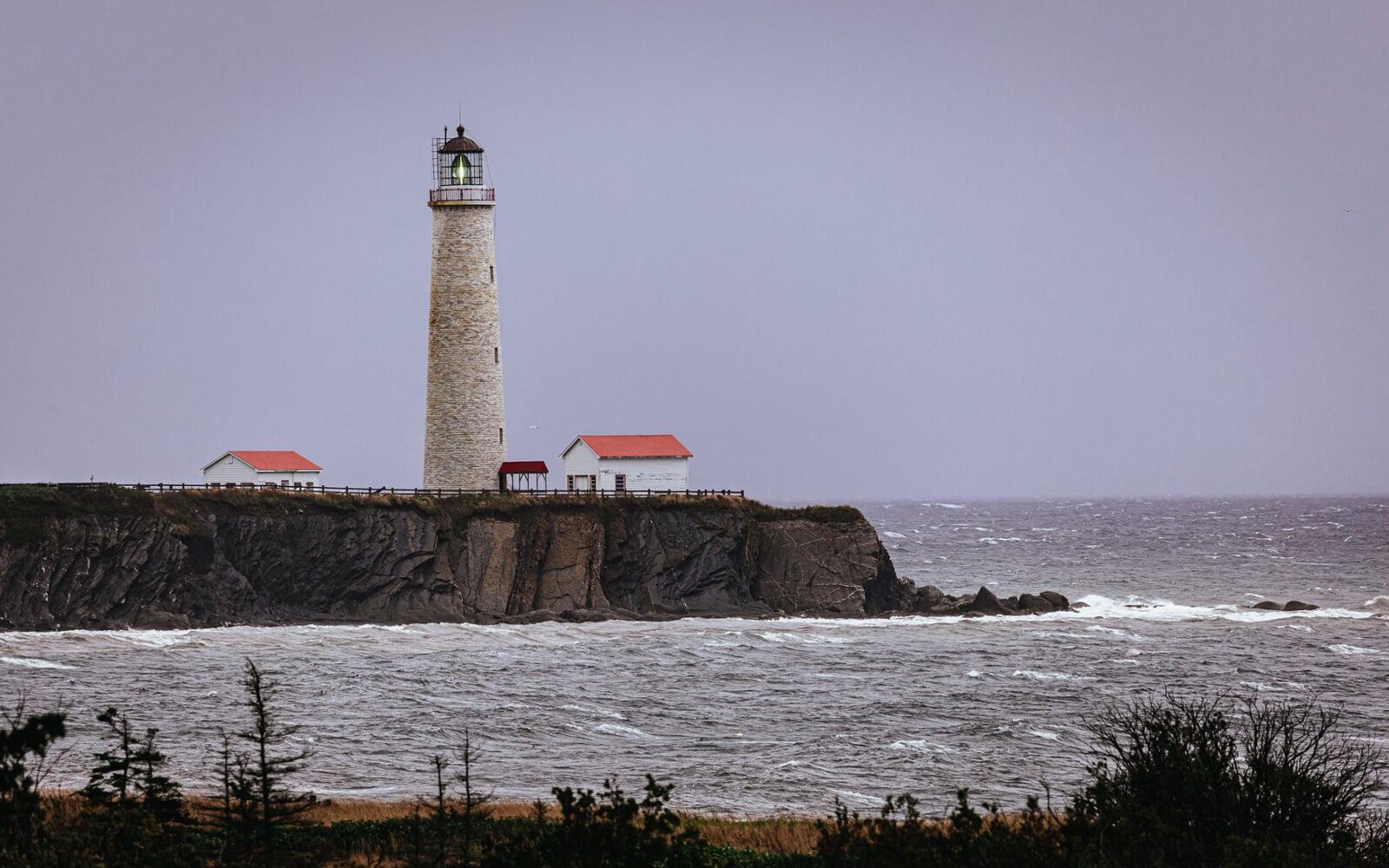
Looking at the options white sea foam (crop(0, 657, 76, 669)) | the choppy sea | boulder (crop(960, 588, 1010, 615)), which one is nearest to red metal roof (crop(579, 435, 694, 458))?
the choppy sea

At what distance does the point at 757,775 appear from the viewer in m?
33.1

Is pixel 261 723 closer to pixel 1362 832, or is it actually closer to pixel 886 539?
pixel 1362 832

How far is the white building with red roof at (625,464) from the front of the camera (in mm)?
67062

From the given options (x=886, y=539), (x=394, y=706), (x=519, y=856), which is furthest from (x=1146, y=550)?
(x=519, y=856)

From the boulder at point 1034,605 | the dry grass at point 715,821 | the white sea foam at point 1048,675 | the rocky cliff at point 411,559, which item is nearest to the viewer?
the dry grass at point 715,821

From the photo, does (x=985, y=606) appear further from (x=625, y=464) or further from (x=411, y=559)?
(x=411, y=559)

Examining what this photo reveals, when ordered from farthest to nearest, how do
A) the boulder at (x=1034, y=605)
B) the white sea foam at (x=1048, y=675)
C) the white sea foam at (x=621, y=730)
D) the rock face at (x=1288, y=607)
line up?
the rock face at (x=1288, y=607) → the boulder at (x=1034, y=605) → the white sea foam at (x=1048, y=675) → the white sea foam at (x=621, y=730)

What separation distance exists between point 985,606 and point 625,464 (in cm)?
1651

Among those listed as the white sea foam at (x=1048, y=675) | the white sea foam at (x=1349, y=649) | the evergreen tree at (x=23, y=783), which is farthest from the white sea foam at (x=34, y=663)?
the white sea foam at (x=1349, y=649)

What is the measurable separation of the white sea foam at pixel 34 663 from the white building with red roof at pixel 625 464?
83.1 feet

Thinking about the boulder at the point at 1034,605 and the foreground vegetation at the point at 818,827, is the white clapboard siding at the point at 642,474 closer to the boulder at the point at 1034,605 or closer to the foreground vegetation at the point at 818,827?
the boulder at the point at 1034,605

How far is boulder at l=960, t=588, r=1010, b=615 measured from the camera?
6781 cm

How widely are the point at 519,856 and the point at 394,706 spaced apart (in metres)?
24.1

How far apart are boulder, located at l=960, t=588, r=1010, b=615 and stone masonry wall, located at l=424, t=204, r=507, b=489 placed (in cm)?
2118
